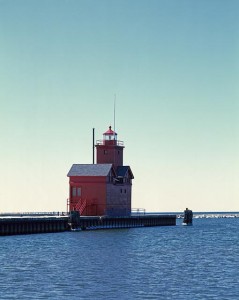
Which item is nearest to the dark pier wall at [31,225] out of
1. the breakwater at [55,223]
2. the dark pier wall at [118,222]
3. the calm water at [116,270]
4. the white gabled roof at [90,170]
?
the breakwater at [55,223]

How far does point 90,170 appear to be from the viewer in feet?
318

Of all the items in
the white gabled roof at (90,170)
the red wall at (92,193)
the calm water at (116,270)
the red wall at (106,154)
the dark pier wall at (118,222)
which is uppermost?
the red wall at (106,154)

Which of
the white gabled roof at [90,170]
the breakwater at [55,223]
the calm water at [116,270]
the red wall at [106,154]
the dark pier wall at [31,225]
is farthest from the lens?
the red wall at [106,154]

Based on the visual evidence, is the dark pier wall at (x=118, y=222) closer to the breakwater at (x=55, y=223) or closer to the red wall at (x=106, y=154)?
the breakwater at (x=55, y=223)

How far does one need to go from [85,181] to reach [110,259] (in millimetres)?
40940

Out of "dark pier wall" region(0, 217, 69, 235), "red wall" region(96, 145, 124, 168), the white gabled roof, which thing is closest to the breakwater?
"dark pier wall" region(0, 217, 69, 235)

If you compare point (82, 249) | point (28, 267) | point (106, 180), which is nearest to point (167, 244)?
point (82, 249)

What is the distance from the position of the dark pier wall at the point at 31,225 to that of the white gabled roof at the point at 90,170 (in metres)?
7.08

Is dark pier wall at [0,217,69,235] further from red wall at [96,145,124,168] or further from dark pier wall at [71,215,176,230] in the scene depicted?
red wall at [96,145,124,168]

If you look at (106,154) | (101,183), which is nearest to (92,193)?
(101,183)

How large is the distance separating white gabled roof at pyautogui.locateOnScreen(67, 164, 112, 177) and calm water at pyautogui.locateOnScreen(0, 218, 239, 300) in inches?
868

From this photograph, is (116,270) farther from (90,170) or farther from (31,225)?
(90,170)

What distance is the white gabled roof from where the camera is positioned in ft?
316

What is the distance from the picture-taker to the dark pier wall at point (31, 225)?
8412 centimetres
